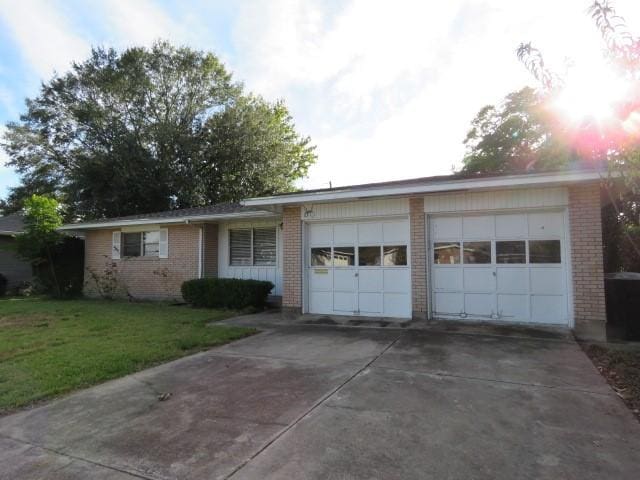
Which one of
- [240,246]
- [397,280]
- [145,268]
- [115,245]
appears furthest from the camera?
[115,245]

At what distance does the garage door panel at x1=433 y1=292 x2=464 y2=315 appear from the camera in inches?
316

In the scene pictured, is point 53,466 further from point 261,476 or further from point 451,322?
point 451,322

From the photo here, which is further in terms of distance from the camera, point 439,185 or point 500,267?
point 500,267

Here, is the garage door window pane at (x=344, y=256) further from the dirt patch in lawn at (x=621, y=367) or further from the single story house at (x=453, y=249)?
the dirt patch in lawn at (x=621, y=367)

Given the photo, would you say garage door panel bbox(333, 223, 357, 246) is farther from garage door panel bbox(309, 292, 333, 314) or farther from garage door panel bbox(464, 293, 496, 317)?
garage door panel bbox(464, 293, 496, 317)

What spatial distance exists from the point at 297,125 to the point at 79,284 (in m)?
21.5

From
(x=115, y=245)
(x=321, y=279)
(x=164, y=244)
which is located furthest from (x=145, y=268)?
(x=321, y=279)

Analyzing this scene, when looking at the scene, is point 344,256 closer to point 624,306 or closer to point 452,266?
point 452,266

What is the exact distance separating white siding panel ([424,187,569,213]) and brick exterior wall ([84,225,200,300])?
827 centimetres

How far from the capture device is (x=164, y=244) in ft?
45.3

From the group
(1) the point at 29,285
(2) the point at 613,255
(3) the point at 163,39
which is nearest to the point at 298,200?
(2) the point at 613,255

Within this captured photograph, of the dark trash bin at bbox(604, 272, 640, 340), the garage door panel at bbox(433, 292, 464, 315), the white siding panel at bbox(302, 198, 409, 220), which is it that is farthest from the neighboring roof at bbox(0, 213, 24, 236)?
the dark trash bin at bbox(604, 272, 640, 340)

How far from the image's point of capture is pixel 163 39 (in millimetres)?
26406

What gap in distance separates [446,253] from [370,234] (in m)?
1.73
